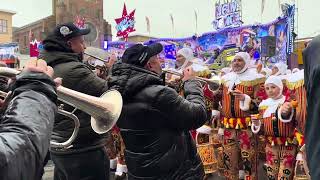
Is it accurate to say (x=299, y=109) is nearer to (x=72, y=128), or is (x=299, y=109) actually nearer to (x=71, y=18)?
(x=72, y=128)

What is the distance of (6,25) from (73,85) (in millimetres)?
48534

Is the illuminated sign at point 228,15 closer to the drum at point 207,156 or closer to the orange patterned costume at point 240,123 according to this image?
the orange patterned costume at point 240,123

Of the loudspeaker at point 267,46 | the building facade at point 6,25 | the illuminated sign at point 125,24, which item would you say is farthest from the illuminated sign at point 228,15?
the building facade at point 6,25

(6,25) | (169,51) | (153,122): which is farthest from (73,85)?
(6,25)

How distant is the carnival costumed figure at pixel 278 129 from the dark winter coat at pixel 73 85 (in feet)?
7.81

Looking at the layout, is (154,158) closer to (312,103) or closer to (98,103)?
(98,103)

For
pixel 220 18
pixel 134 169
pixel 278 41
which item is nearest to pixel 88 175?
pixel 134 169

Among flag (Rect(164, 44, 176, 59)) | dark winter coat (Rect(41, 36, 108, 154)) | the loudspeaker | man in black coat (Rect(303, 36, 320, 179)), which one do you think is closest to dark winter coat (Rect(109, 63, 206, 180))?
dark winter coat (Rect(41, 36, 108, 154))

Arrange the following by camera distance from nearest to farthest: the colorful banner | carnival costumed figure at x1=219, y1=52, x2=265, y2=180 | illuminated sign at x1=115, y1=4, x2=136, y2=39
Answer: carnival costumed figure at x1=219, y1=52, x2=265, y2=180
the colorful banner
illuminated sign at x1=115, y1=4, x2=136, y2=39

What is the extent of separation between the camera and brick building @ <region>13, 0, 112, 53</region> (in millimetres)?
51312

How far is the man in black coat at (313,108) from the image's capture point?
4.30 feet

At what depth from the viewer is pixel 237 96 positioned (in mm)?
6297

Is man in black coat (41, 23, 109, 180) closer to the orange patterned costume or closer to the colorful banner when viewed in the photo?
the orange patterned costume

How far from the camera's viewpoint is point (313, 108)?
4.40 ft
